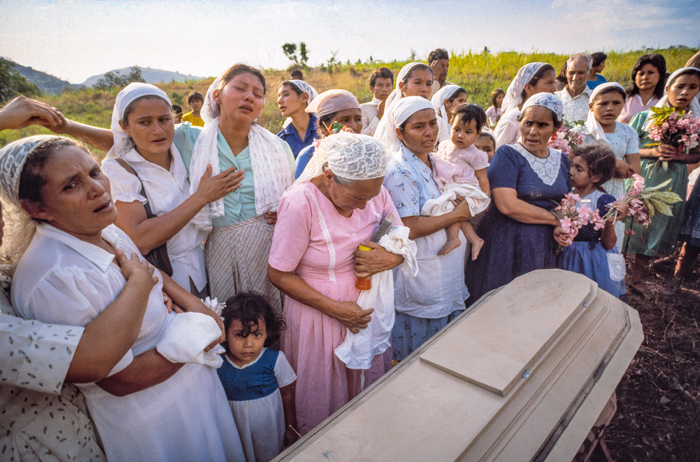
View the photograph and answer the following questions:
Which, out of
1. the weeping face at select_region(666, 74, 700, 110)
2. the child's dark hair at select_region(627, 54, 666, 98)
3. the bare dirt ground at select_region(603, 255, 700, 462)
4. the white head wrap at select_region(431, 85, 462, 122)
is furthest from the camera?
the child's dark hair at select_region(627, 54, 666, 98)

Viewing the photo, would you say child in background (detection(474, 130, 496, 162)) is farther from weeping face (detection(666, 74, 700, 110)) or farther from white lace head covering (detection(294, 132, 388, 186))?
white lace head covering (detection(294, 132, 388, 186))

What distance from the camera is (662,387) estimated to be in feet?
10.5

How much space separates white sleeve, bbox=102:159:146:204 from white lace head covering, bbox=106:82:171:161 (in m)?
0.12

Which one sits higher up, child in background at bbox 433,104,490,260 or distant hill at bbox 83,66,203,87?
distant hill at bbox 83,66,203,87

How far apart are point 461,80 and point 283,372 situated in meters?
19.6

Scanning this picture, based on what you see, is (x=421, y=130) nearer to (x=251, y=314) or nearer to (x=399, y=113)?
(x=399, y=113)

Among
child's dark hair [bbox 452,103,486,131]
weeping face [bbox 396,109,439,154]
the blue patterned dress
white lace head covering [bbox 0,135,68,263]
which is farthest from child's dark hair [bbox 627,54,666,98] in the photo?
white lace head covering [bbox 0,135,68,263]

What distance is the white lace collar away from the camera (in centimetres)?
288

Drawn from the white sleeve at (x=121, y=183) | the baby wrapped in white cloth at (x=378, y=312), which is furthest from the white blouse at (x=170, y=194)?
the baby wrapped in white cloth at (x=378, y=312)

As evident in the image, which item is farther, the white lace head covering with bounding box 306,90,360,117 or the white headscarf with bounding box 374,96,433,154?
the white lace head covering with bounding box 306,90,360,117

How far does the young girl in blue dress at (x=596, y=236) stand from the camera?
3.05 m

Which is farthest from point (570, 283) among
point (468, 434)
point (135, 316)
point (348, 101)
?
point (135, 316)

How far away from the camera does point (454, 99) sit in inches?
195

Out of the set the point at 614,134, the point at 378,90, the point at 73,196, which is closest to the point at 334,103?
the point at 73,196
